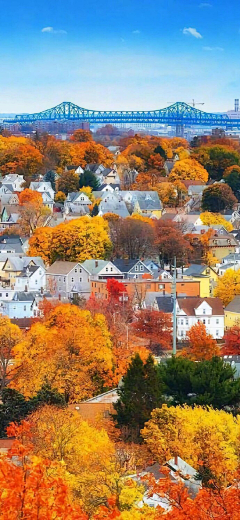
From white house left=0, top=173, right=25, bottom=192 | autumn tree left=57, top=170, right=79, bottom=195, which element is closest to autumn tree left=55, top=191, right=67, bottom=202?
autumn tree left=57, top=170, right=79, bottom=195

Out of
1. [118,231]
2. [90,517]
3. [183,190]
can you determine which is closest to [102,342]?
[90,517]

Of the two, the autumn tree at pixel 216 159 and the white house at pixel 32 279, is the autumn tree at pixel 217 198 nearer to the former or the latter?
the autumn tree at pixel 216 159

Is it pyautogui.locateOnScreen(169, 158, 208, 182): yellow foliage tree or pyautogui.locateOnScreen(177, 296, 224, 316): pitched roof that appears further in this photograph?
pyautogui.locateOnScreen(169, 158, 208, 182): yellow foliage tree

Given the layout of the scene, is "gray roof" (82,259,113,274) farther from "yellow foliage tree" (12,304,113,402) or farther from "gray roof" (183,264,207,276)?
"yellow foliage tree" (12,304,113,402)

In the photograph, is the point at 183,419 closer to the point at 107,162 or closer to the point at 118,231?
the point at 118,231

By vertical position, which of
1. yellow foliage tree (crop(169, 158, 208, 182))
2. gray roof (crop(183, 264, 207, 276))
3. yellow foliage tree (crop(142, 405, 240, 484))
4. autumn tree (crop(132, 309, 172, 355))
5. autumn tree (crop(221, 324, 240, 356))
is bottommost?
autumn tree (crop(221, 324, 240, 356))

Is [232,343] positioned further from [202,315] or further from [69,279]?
[69,279]
